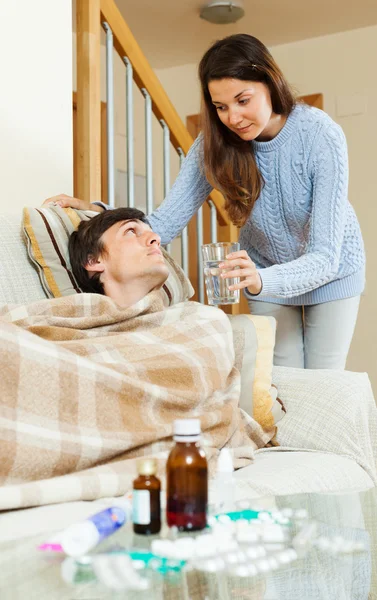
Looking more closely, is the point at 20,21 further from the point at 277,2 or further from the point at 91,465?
the point at 277,2

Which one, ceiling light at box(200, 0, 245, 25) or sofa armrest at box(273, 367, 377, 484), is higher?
ceiling light at box(200, 0, 245, 25)

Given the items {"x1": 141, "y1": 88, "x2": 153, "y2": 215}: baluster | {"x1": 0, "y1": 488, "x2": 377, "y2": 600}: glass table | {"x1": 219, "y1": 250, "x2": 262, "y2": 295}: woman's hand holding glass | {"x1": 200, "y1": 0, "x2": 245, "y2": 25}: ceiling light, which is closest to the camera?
{"x1": 0, "y1": 488, "x2": 377, "y2": 600}: glass table

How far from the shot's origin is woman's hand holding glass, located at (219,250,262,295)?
1.64 meters


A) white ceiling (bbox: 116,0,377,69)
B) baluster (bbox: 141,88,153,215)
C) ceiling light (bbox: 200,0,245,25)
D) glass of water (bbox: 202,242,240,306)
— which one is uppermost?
white ceiling (bbox: 116,0,377,69)

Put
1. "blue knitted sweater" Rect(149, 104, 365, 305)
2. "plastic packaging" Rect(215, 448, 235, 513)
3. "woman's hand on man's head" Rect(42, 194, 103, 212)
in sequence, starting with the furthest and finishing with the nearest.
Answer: "woman's hand on man's head" Rect(42, 194, 103, 212), "blue knitted sweater" Rect(149, 104, 365, 305), "plastic packaging" Rect(215, 448, 235, 513)

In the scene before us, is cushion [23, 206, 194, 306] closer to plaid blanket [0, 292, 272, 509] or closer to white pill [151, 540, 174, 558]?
plaid blanket [0, 292, 272, 509]

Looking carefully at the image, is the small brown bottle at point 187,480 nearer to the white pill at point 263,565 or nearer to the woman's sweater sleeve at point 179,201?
the white pill at point 263,565

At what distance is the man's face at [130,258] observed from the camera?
176 cm

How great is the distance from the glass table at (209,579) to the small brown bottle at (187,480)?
0.05m

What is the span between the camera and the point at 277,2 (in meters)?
4.37

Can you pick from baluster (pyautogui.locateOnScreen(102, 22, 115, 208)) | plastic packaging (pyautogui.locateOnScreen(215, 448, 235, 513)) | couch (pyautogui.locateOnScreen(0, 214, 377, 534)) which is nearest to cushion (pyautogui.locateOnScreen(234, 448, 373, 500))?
couch (pyautogui.locateOnScreen(0, 214, 377, 534))

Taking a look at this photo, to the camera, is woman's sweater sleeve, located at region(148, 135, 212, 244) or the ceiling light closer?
woman's sweater sleeve, located at region(148, 135, 212, 244)

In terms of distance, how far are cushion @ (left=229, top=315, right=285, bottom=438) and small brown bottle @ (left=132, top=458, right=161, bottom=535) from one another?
82cm

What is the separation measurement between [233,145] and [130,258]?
483 mm
